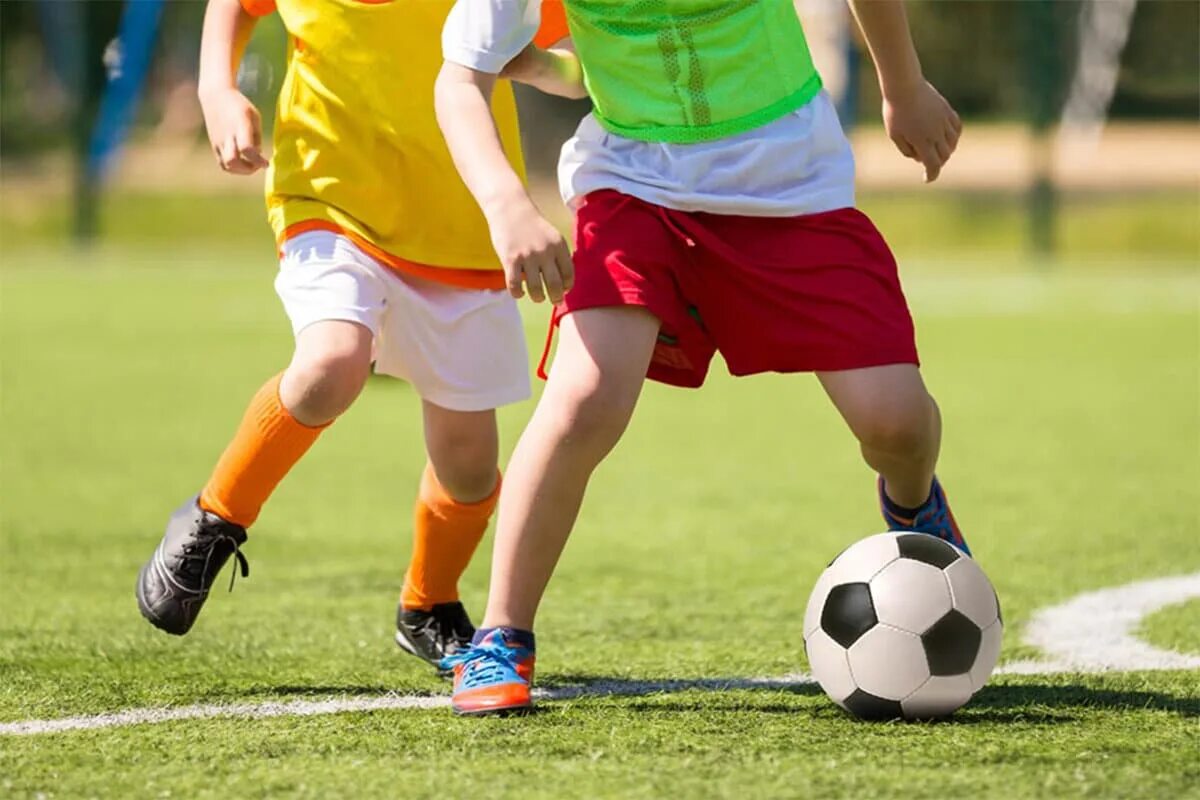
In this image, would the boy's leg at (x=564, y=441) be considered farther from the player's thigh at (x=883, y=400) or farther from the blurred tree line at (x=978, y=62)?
the blurred tree line at (x=978, y=62)

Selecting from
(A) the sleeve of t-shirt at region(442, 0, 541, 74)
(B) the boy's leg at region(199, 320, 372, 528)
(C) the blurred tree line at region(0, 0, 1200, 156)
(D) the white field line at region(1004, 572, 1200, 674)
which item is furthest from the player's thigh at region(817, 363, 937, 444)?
(C) the blurred tree line at region(0, 0, 1200, 156)

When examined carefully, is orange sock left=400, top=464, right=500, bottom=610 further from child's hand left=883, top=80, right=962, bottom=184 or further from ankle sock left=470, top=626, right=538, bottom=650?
child's hand left=883, top=80, right=962, bottom=184

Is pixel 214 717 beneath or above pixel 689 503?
above

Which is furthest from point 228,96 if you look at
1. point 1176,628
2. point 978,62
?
point 978,62

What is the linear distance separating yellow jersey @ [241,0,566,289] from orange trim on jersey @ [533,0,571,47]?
0.21 m

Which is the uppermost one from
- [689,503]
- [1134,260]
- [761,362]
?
[761,362]

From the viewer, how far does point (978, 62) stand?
17047 mm

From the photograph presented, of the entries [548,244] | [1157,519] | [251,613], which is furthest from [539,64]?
[1157,519]

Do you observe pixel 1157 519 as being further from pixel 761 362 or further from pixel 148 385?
pixel 148 385

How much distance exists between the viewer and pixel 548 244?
288cm

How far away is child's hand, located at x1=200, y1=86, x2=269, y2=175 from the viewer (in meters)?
3.46

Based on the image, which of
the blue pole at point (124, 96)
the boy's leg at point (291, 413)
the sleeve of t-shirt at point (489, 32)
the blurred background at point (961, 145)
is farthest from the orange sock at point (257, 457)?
the blue pole at point (124, 96)

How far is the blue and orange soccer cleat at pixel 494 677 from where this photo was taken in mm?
3053

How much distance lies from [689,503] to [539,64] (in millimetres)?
2741
